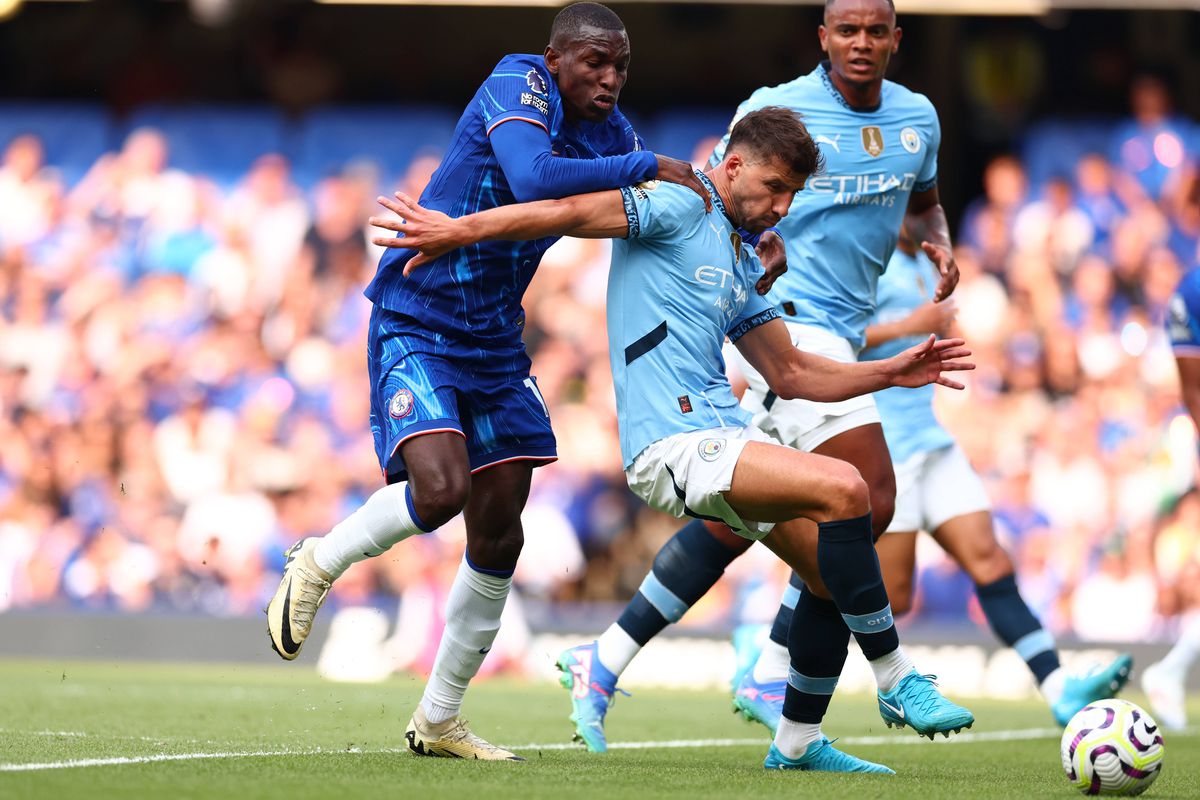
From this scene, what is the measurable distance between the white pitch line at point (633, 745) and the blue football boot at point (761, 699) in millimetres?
204

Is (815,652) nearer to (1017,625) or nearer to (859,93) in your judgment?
(859,93)

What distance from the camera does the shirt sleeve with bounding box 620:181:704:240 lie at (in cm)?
513

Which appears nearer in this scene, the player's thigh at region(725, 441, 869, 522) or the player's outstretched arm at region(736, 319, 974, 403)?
the player's thigh at region(725, 441, 869, 522)

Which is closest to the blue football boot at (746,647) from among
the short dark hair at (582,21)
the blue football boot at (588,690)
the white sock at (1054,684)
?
the blue football boot at (588,690)

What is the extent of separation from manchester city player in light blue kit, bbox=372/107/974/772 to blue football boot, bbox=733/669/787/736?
3.31 ft

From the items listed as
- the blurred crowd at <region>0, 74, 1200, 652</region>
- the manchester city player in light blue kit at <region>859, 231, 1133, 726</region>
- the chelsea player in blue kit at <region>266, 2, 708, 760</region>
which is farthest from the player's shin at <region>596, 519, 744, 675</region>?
the blurred crowd at <region>0, 74, 1200, 652</region>

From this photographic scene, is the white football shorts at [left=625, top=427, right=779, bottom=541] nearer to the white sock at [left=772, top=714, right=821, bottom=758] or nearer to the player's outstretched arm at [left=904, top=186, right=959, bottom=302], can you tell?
the white sock at [left=772, top=714, right=821, bottom=758]

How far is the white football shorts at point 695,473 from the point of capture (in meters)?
5.01

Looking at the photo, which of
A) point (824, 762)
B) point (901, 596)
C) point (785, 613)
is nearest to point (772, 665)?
point (785, 613)

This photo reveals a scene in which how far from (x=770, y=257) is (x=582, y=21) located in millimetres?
1036

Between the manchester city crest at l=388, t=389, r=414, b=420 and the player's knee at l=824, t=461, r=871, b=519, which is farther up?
the manchester city crest at l=388, t=389, r=414, b=420

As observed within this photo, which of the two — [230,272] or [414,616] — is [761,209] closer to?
[414,616]

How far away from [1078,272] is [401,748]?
10.2 m

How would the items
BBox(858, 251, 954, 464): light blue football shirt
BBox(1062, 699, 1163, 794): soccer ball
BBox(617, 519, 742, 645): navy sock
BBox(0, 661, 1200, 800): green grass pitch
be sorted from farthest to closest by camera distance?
1. BBox(858, 251, 954, 464): light blue football shirt
2. BBox(617, 519, 742, 645): navy sock
3. BBox(1062, 699, 1163, 794): soccer ball
4. BBox(0, 661, 1200, 800): green grass pitch
